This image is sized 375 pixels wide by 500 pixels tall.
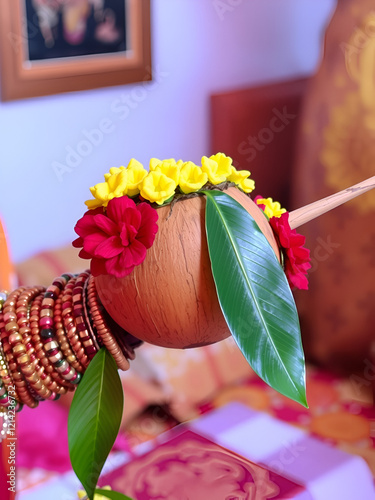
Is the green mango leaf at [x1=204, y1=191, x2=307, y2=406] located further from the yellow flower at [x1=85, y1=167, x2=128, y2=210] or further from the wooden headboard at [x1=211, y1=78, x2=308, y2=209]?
the wooden headboard at [x1=211, y1=78, x2=308, y2=209]

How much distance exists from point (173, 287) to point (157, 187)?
7cm

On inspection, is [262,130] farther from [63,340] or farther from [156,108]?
[63,340]

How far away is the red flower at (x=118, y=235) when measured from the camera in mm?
388

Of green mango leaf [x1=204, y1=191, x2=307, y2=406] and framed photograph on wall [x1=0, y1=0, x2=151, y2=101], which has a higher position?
framed photograph on wall [x1=0, y1=0, x2=151, y2=101]

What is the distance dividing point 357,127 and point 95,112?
0.63m

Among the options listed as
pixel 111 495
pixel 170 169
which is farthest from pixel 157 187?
pixel 111 495

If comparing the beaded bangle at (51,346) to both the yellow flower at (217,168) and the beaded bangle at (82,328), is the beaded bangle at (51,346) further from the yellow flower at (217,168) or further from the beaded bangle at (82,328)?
the yellow flower at (217,168)

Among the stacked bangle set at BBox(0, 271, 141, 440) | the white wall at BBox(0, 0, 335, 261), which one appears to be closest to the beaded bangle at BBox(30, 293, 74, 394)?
the stacked bangle set at BBox(0, 271, 141, 440)

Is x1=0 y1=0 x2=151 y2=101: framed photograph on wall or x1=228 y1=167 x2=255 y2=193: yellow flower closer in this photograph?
x1=228 y1=167 x2=255 y2=193: yellow flower

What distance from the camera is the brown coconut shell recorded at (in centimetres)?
39

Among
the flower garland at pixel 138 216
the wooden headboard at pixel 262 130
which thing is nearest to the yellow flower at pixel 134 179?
the flower garland at pixel 138 216

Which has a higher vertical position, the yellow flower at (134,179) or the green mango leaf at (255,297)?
the yellow flower at (134,179)

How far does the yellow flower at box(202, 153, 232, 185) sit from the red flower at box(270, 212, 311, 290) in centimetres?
5

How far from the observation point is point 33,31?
1283 millimetres
